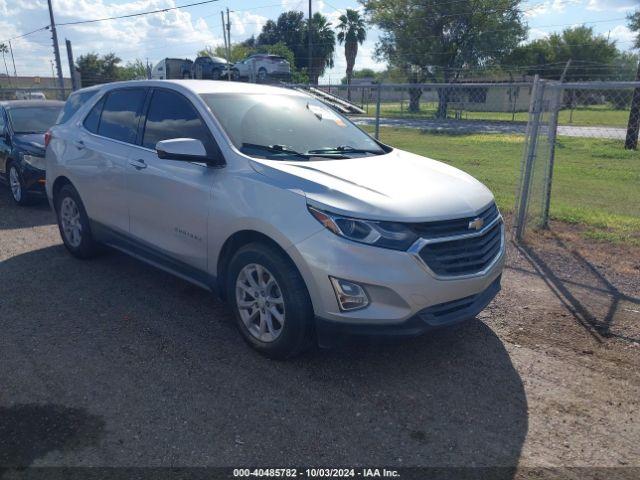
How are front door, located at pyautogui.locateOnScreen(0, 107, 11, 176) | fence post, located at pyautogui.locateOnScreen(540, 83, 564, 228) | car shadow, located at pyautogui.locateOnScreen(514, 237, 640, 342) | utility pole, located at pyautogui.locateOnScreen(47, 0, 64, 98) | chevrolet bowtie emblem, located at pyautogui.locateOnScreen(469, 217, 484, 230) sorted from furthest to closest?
1. utility pole, located at pyautogui.locateOnScreen(47, 0, 64, 98)
2. front door, located at pyautogui.locateOnScreen(0, 107, 11, 176)
3. fence post, located at pyautogui.locateOnScreen(540, 83, 564, 228)
4. car shadow, located at pyautogui.locateOnScreen(514, 237, 640, 342)
5. chevrolet bowtie emblem, located at pyautogui.locateOnScreen(469, 217, 484, 230)

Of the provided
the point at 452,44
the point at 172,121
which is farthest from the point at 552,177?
the point at 452,44

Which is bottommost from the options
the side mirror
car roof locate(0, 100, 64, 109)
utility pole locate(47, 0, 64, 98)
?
the side mirror

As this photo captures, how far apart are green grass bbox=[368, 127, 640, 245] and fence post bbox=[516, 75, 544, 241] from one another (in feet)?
3.27

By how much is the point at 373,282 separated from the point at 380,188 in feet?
2.27

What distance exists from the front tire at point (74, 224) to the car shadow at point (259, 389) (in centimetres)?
98

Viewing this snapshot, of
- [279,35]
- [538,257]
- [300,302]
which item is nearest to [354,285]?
[300,302]

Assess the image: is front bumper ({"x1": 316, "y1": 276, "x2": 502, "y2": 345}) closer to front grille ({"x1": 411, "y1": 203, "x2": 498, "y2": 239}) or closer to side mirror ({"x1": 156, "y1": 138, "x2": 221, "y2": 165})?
front grille ({"x1": 411, "y1": 203, "x2": 498, "y2": 239})

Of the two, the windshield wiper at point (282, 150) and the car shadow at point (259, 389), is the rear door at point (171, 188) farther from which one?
the car shadow at point (259, 389)

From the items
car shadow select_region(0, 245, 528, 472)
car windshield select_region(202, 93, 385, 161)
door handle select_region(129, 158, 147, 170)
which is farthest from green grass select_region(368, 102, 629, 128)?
car shadow select_region(0, 245, 528, 472)

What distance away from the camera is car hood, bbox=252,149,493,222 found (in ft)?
11.0

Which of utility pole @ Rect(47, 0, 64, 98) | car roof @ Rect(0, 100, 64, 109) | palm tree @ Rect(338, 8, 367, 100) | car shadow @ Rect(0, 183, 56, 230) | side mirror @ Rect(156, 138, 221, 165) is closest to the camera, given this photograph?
side mirror @ Rect(156, 138, 221, 165)

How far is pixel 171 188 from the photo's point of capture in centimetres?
435

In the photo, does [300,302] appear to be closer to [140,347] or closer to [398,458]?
[398,458]

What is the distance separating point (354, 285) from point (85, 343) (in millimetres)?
2176
